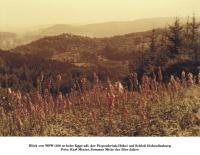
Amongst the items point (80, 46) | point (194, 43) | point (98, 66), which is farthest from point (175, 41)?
point (80, 46)

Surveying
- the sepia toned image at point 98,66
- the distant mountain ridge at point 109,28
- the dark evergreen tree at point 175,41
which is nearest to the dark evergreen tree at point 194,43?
the sepia toned image at point 98,66

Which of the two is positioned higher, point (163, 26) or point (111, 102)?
point (163, 26)

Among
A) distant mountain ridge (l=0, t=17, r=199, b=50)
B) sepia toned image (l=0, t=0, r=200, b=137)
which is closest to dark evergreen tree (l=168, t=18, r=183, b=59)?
sepia toned image (l=0, t=0, r=200, b=137)

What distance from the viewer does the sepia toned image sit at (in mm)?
5285

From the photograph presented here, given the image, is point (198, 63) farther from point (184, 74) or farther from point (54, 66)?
point (54, 66)

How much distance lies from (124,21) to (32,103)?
4.53 ft

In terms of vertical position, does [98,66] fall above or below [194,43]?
below

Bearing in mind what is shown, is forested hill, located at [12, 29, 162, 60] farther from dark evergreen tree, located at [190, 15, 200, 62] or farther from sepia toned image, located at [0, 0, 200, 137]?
dark evergreen tree, located at [190, 15, 200, 62]

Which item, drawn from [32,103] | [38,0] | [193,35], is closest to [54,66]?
[32,103]

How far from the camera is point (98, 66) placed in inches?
217

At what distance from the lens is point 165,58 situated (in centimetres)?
535

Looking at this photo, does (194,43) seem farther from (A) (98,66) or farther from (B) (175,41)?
(A) (98,66)

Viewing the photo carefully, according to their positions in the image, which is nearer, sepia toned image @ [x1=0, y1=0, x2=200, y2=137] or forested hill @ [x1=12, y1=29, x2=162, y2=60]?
sepia toned image @ [x1=0, y1=0, x2=200, y2=137]

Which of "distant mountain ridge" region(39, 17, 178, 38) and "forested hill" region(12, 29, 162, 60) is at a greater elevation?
"distant mountain ridge" region(39, 17, 178, 38)
